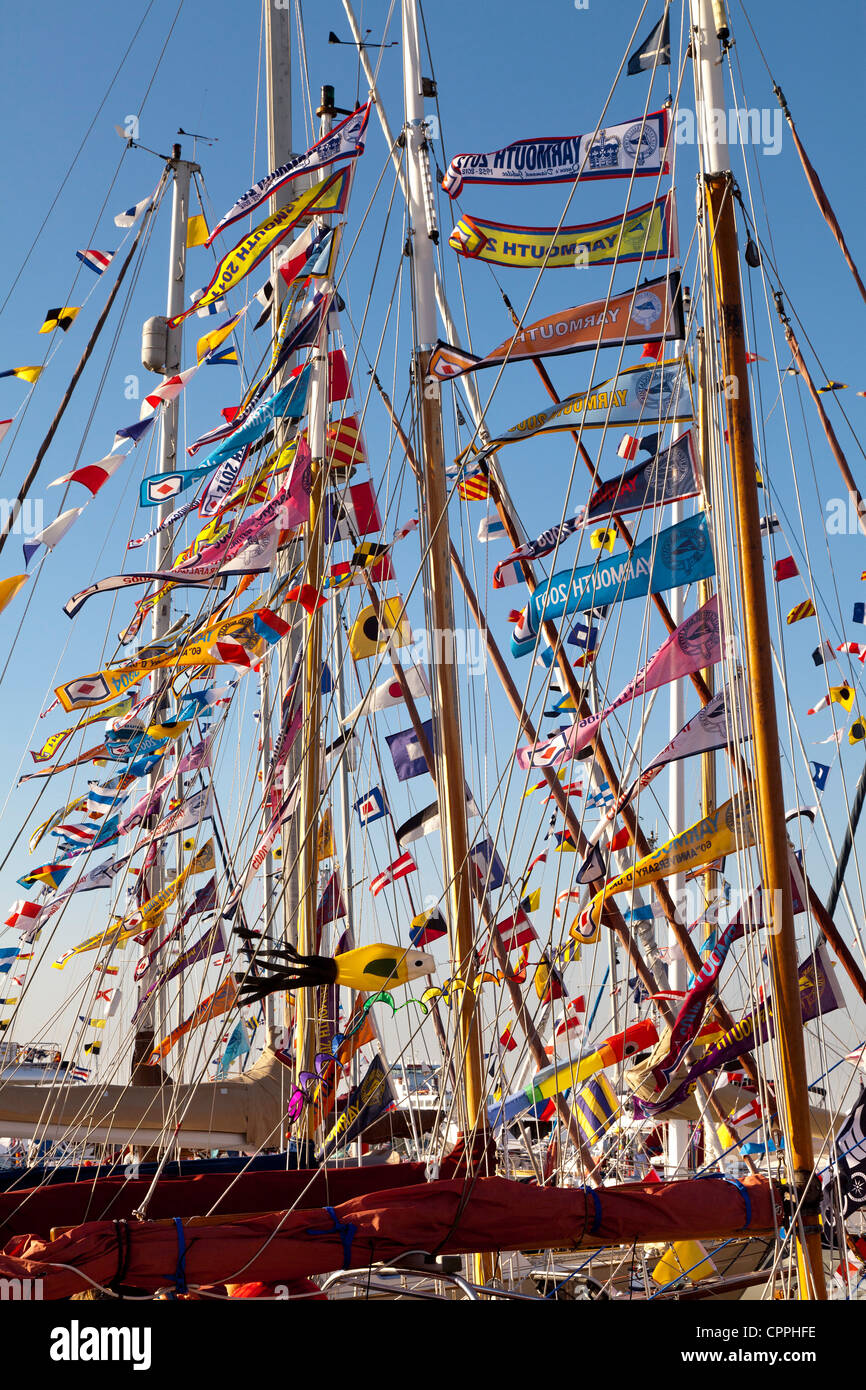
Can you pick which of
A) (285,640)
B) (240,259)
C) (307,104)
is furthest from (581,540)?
(307,104)

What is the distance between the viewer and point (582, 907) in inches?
347

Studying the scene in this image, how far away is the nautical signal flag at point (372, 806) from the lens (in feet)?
58.6

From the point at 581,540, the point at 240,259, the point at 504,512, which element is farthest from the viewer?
the point at 504,512

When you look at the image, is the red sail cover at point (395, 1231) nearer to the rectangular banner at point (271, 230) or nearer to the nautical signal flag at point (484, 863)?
the nautical signal flag at point (484, 863)

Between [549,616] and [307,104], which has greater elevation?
[307,104]

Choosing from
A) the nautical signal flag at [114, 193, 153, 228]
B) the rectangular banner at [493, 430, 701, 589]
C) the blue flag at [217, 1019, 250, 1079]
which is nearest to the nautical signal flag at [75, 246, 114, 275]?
the nautical signal flag at [114, 193, 153, 228]

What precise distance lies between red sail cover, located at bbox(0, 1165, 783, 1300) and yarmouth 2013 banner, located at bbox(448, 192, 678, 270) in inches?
269

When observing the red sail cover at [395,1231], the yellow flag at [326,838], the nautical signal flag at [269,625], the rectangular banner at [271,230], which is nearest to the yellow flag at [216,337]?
the rectangular banner at [271,230]

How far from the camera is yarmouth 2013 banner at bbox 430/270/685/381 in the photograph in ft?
30.4

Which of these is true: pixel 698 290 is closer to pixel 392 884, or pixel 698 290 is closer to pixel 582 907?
pixel 582 907

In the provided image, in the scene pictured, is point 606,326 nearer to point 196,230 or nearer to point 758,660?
point 758,660

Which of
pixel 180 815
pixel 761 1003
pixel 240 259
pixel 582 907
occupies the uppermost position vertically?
pixel 240 259

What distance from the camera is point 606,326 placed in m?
9.28
